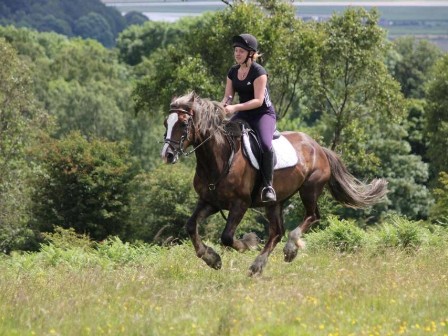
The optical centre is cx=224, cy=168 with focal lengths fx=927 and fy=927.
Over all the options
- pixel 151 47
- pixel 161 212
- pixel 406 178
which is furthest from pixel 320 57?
pixel 151 47

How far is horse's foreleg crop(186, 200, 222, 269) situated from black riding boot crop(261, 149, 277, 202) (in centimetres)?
96

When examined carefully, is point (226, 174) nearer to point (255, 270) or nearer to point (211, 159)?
point (211, 159)

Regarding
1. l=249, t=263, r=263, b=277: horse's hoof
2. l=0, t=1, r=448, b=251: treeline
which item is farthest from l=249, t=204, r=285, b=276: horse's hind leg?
l=0, t=1, r=448, b=251: treeline

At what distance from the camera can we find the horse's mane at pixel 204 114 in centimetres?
1321

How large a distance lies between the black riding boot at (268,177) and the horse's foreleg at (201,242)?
96cm

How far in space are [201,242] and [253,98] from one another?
2334 mm

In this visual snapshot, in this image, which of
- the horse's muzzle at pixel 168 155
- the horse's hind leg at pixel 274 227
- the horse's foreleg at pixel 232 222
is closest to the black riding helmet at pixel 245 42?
the horse's muzzle at pixel 168 155

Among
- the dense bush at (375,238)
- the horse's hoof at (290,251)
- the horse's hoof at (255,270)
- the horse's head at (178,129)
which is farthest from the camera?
the dense bush at (375,238)

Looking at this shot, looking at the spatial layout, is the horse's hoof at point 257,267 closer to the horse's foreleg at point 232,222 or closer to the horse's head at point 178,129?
the horse's foreleg at point 232,222

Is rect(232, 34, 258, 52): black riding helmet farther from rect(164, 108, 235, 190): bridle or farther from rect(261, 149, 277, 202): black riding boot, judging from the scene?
rect(261, 149, 277, 202): black riding boot

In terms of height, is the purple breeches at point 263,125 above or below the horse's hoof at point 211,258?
above

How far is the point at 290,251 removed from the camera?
14.9 metres

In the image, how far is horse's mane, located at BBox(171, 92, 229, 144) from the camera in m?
13.2

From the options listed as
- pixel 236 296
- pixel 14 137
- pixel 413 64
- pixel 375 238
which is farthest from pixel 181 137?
pixel 413 64
